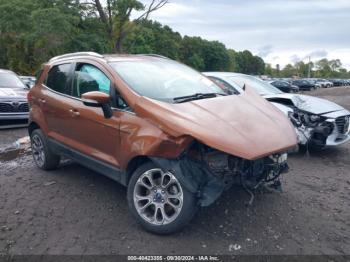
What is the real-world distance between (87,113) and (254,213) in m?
2.26

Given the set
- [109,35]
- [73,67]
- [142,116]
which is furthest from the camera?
[109,35]

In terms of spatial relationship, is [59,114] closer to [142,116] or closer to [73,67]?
[73,67]

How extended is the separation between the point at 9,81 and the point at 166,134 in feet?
27.6

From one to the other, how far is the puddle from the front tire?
3813 mm

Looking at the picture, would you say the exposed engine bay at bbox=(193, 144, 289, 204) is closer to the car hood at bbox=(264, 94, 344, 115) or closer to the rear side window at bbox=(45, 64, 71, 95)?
the rear side window at bbox=(45, 64, 71, 95)

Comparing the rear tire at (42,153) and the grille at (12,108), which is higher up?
the grille at (12,108)

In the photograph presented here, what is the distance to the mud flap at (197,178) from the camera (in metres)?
3.38

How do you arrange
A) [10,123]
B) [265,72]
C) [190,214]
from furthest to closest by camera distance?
[265,72] < [10,123] < [190,214]

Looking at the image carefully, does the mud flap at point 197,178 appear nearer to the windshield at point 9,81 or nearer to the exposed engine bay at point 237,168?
the exposed engine bay at point 237,168

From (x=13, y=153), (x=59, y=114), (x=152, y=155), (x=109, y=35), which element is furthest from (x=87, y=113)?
(x=109, y=35)

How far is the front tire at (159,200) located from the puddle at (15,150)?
3.81 meters

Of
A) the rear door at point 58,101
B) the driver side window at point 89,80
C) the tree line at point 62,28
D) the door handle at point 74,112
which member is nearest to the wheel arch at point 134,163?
the driver side window at point 89,80

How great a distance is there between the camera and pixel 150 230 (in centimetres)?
363

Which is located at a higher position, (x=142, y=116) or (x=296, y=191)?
(x=142, y=116)
